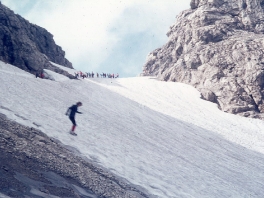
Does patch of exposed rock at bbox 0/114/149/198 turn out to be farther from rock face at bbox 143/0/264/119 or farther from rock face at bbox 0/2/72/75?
rock face at bbox 143/0/264/119

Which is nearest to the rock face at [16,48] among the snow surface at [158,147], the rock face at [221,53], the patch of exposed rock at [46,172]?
the snow surface at [158,147]

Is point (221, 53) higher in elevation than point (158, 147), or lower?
higher

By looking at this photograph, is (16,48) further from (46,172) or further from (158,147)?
(46,172)

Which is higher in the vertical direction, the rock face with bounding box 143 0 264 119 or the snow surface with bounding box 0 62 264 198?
the rock face with bounding box 143 0 264 119

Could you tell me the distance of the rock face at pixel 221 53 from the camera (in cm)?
5084

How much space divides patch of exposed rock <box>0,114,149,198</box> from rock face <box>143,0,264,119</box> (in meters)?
40.2

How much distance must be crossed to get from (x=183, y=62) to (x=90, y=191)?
58013mm

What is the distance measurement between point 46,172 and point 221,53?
54.7m

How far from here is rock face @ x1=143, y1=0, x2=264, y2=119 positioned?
2002 inches

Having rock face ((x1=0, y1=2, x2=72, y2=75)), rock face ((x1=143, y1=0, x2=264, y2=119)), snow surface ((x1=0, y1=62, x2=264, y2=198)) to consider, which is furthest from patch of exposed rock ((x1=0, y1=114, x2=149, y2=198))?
rock face ((x1=143, y1=0, x2=264, y2=119))

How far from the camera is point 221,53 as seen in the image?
192 ft

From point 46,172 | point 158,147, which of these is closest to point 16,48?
point 158,147

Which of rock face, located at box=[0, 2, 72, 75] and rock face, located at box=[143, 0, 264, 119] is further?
rock face, located at box=[143, 0, 264, 119]

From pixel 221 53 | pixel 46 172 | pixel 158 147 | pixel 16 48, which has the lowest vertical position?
pixel 46 172
